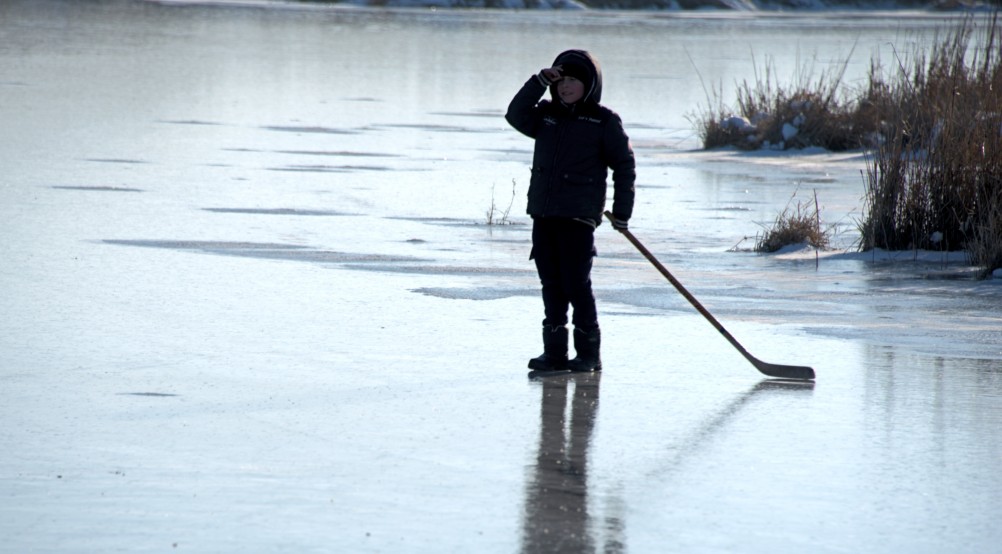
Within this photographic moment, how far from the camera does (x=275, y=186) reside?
12695mm

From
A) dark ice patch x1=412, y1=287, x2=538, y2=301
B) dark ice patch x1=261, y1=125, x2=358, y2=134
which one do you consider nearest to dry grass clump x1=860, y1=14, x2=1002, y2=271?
dark ice patch x1=412, y1=287, x2=538, y2=301

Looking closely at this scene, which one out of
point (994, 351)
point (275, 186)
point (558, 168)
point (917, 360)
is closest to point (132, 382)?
point (558, 168)

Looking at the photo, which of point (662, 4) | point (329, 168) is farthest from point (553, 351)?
point (662, 4)

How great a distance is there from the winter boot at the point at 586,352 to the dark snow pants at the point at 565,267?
26 millimetres

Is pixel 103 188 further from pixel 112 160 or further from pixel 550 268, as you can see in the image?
pixel 550 268

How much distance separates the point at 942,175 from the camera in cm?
972

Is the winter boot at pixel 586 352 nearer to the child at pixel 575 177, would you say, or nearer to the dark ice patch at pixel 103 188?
the child at pixel 575 177

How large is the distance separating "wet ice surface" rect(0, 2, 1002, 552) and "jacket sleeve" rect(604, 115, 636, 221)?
656mm

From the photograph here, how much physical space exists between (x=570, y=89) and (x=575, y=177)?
1.16 ft

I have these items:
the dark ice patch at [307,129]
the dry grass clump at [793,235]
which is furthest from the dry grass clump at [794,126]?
the dry grass clump at [793,235]

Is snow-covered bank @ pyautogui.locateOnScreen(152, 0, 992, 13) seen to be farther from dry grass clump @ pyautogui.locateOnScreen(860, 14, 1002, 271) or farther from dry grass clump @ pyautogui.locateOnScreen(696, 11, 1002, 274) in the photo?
dry grass clump @ pyautogui.locateOnScreen(860, 14, 1002, 271)

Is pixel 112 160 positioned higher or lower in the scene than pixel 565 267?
lower

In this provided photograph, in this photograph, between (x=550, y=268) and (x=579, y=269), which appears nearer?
(x=579, y=269)

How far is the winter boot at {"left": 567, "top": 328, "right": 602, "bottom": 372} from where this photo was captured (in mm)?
6402
